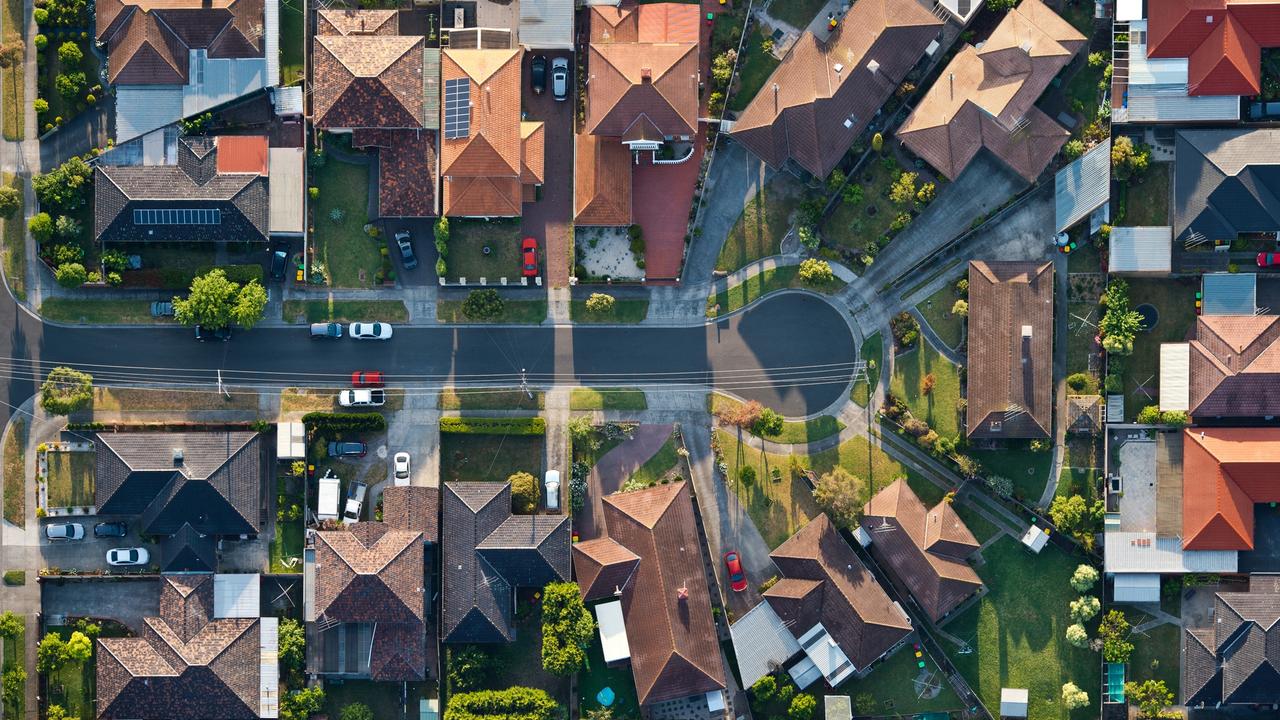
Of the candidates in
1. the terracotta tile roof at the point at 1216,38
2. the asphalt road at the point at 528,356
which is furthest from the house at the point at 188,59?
the terracotta tile roof at the point at 1216,38

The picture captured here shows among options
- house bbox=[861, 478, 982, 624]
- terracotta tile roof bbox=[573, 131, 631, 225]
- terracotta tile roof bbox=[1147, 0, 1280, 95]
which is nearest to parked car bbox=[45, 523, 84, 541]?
terracotta tile roof bbox=[573, 131, 631, 225]

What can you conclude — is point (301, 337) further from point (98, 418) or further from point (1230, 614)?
point (1230, 614)

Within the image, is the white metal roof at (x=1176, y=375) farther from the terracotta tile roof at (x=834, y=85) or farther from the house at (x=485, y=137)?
the house at (x=485, y=137)

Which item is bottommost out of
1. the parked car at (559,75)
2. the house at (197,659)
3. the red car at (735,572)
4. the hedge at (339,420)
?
the house at (197,659)

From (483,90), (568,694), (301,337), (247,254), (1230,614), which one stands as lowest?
(568,694)

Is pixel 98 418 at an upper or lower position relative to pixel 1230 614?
upper

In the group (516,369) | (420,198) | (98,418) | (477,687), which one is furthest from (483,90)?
(477,687)
